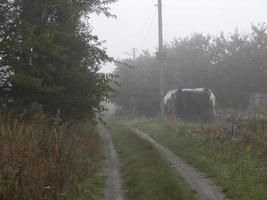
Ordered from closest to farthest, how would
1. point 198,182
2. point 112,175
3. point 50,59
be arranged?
point 198,182
point 112,175
point 50,59

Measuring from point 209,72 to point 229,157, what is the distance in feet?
129

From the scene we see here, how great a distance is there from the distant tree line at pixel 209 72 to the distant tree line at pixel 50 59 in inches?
1292

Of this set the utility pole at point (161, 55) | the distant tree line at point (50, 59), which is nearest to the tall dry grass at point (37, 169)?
the distant tree line at point (50, 59)

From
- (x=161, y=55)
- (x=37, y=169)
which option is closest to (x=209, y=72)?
(x=161, y=55)

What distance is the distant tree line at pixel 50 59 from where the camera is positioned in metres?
17.8

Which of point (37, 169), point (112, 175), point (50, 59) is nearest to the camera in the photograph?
point (37, 169)

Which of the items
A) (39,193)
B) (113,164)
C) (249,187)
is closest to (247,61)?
(113,164)

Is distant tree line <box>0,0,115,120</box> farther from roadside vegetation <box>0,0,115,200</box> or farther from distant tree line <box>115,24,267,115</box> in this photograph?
distant tree line <box>115,24,267,115</box>

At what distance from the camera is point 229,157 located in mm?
15961

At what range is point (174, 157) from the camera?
61.6 ft

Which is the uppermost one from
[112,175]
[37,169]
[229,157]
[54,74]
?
[54,74]

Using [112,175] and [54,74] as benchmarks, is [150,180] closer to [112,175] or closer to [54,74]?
[112,175]

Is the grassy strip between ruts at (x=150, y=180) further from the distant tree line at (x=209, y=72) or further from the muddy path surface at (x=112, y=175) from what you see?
the distant tree line at (x=209, y=72)

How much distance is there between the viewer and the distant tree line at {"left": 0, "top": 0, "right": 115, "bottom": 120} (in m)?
17.8
